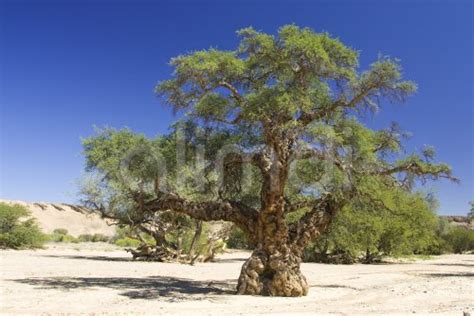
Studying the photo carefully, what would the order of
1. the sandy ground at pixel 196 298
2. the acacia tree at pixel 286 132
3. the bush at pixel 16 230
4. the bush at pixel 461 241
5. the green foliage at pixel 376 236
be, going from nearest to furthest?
the sandy ground at pixel 196 298 → the acacia tree at pixel 286 132 → the green foliage at pixel 376 236 → the bush at pixel 16 230 → the bush at pixel 461 241

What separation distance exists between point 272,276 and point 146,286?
4597 mm

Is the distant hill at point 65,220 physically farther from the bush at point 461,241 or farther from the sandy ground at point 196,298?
the sandy ground at point 196,298

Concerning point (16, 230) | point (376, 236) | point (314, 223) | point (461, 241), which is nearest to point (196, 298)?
point (314, 223)

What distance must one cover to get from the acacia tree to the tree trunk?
0.03 m

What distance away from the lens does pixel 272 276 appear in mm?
14477

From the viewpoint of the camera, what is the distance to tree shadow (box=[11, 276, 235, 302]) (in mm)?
14244

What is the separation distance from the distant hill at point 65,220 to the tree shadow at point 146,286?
80.3 meters

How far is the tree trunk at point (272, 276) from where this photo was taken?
14125 mm

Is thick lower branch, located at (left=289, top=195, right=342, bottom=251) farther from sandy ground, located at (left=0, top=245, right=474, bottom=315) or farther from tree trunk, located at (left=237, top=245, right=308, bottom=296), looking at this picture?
sandy ground, located at (left=0, top=245, right=474, bottom=315)

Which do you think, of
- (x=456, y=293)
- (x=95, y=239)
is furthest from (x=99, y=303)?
(x=95, y=239)

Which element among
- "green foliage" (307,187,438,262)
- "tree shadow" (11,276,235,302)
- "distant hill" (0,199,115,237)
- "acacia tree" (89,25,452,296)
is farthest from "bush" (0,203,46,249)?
"distant hill" (0,199,115,237)

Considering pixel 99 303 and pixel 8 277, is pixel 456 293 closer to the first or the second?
pixel 99 303

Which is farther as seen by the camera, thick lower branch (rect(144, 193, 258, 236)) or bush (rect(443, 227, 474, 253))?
bush (rect(443, 227, 474, 253))

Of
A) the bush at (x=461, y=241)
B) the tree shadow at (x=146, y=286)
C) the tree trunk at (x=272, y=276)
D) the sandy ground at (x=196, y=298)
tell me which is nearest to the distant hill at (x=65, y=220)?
the bush at (x=461, y=241)
